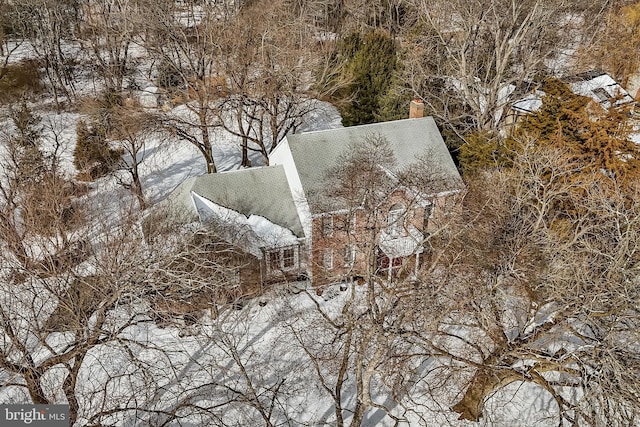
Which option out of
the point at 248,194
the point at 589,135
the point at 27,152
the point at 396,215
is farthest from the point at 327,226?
the point at 27,152

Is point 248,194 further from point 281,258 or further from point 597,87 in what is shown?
point 597,87

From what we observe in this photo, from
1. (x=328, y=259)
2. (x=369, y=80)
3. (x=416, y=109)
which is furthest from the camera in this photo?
(x=369, y=80)

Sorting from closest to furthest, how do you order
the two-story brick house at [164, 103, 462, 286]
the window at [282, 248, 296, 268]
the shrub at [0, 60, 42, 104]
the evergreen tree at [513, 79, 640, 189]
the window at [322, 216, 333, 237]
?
the evergreen tree at [513, 79, 640, 189] → the two-story brick house at [164, 103, 462, 286] → the window at [322, 216, 333, 237] → the window at [282, 248, 296, 268] → the shrub at [0, 60, 42, 104]

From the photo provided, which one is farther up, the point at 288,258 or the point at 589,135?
the point at 589,135

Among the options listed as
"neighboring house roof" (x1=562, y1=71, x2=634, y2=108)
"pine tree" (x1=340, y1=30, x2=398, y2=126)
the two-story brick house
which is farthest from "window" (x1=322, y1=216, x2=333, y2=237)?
"neighboring house roof" (x1=562, y1=71, x2=634, y2=108)

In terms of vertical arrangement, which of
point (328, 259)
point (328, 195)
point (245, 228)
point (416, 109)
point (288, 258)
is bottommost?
point (328, 259)

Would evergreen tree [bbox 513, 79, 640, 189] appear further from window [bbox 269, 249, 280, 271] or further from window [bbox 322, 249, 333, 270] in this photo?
window [bbox 269, 249, 280, 271]

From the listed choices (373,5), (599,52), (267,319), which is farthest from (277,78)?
(599,52)
